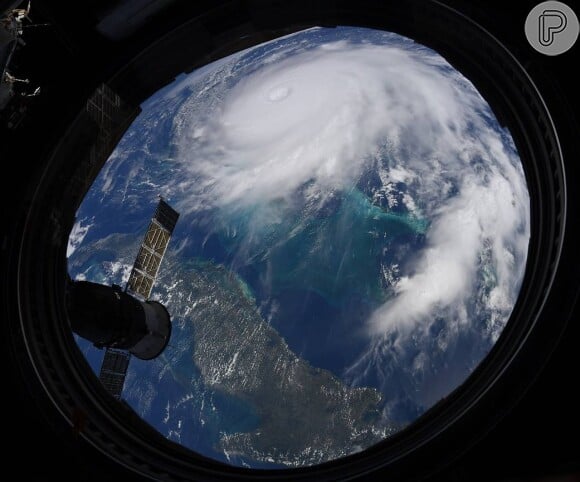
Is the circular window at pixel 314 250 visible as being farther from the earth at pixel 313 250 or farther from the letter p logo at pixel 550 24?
the letter p logo at pixel 550 24

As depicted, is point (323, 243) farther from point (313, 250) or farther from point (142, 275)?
point (142, 275)

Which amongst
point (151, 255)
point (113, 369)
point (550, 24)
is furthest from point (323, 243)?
point (550, 24)

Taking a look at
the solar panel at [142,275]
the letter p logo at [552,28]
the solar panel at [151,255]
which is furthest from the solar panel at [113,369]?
the letter p logo at [552,28]

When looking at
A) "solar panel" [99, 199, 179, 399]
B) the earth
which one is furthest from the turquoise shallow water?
"solar panel" [99, 199, 179, 399]

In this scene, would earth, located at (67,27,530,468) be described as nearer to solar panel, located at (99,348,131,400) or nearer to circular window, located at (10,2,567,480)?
circular window, located at (10,2,567,480)

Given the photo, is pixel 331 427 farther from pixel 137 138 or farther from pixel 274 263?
pixel 137 138

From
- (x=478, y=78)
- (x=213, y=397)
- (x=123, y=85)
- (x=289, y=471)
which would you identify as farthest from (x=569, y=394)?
(x=213, y=397)

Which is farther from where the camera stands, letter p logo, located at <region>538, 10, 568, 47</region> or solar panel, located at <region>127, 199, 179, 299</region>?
solar panel, located at <region>127, 199, 179, 299</region>
